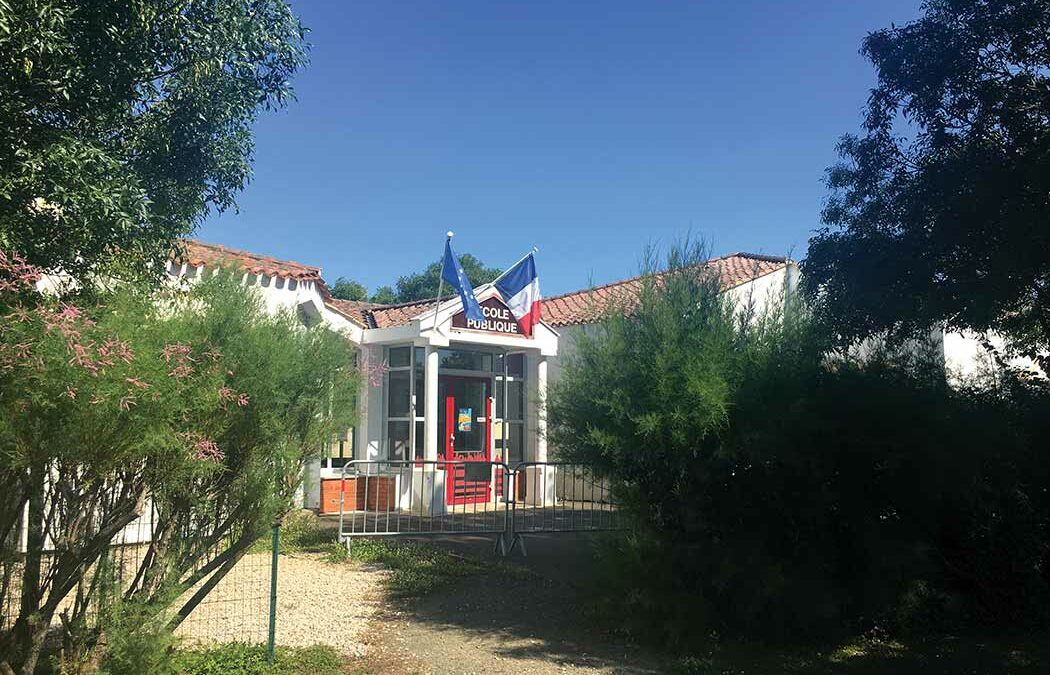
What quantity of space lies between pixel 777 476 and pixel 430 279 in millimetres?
44251

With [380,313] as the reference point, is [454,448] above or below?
below

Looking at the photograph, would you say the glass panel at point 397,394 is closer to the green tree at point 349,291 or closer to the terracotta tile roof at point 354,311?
the terracotta tile roof at point 354,311

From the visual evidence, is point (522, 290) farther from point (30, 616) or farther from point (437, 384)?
point (30, 616)

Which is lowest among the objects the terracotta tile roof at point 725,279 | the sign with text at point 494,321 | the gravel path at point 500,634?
the gravel path at point 500,634

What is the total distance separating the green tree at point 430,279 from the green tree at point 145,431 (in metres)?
43.7

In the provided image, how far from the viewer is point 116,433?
416 centimetres

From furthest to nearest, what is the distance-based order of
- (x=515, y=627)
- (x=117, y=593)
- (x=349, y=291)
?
(x=349, y=291) < (x=515, y=627) < (x=117, y=593)

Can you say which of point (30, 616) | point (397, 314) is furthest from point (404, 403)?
point (30, 616)

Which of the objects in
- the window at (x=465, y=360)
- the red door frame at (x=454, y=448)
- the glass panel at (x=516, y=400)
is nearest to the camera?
the red door frame at (x=454, y=448)

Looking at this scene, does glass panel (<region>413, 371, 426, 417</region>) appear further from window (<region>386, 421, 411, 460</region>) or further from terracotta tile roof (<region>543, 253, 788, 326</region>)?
terracotta tile roof (<region>543, 253, 788, 326</region>)

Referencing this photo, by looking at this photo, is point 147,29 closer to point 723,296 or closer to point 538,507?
point 723,296

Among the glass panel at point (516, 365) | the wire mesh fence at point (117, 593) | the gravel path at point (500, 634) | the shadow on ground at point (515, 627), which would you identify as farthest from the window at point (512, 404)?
the wire mesh fence at point (117, 593)

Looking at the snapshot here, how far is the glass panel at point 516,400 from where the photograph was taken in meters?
17.2

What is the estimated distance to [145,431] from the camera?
13.9 ft
